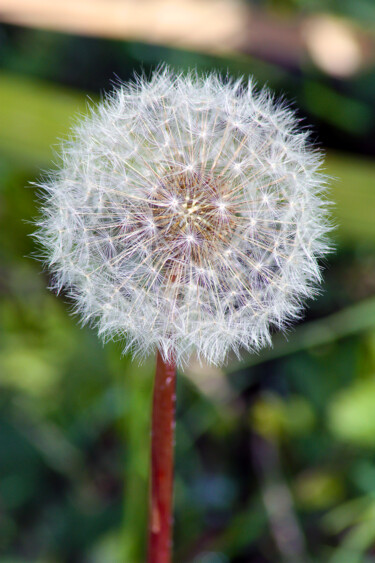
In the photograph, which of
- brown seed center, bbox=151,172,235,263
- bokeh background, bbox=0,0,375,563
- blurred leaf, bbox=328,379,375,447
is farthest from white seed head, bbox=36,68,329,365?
blurred leaf, bbox=328,379,375,447

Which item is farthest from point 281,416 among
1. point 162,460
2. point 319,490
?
point 162,460

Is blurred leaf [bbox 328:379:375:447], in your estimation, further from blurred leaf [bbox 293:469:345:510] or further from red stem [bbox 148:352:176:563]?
red stem [bbox 148:352:176:563]

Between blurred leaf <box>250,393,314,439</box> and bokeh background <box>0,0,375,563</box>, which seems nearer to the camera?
bokeh background <box>0,0,375,563</box>

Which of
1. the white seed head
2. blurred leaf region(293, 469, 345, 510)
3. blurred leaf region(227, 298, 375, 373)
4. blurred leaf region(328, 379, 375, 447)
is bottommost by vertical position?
blurred leaf region(293, 469, 345, 510)

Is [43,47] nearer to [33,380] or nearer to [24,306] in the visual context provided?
[24,306]

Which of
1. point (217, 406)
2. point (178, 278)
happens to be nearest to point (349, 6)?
point (217, 406)

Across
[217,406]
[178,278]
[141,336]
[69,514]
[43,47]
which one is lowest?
[69,514]

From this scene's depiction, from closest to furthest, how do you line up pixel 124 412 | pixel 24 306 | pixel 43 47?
1. pixel 124 412
2. pixel 24 306
3. pixel 43 47

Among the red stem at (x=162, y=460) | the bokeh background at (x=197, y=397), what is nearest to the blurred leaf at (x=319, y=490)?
the bokeh background at (x=197, y=397)
